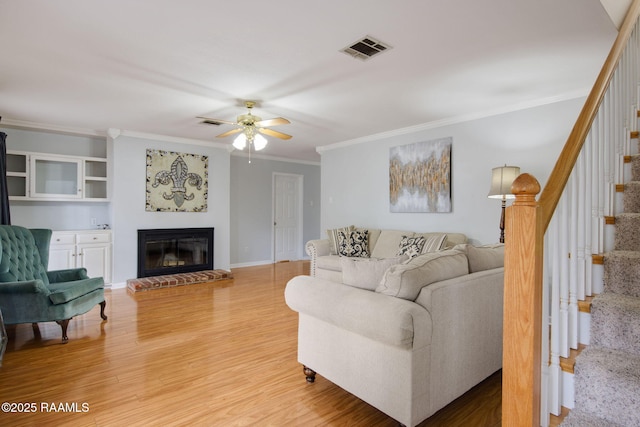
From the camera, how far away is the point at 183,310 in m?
4.15

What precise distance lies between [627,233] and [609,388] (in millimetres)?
1003

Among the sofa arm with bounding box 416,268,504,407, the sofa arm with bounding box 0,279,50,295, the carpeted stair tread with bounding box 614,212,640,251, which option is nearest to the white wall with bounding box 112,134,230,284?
the sofa arm with bounding box 0,279,50,295

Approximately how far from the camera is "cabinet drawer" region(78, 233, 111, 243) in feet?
16.6

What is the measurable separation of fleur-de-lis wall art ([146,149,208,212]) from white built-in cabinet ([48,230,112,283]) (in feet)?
2.83

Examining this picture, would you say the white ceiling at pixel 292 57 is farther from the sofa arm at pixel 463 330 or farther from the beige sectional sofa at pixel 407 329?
the sofa arm at pixel 463 330

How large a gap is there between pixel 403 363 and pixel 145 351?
2356 millimetres

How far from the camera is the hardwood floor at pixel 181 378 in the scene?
2.02 metres

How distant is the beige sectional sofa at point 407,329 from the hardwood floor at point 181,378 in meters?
0.18

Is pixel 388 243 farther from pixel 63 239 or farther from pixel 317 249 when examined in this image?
pixel 63 239

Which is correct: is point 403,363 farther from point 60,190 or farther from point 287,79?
point 60,190

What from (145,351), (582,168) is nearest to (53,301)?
(145,351)

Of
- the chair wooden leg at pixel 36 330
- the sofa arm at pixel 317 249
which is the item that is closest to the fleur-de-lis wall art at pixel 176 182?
the sofa arm at pixel 317 249

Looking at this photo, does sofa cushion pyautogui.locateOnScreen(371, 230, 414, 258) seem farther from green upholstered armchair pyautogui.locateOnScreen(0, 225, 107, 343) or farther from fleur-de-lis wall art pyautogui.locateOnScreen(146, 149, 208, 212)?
green upholstered armchair pyautogui.locateOnScreen(0, 225, 107, 343)

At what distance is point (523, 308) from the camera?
3.68 feet
